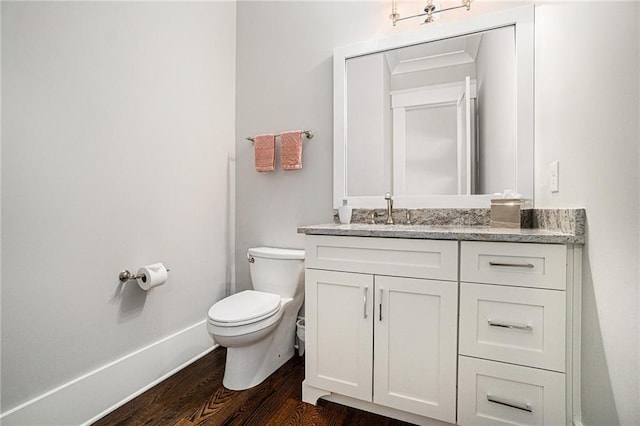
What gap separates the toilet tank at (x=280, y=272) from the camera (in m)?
1.83

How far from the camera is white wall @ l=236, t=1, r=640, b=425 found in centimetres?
79

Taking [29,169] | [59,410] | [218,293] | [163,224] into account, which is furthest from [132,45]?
[59,410]

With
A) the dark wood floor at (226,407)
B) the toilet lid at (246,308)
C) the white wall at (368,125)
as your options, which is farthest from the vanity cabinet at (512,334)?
the toilet lid at (246,308)

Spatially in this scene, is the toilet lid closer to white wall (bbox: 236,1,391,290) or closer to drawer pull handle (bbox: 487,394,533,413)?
white wall (bbox: 236,1,391,290)

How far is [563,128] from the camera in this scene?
1167 millimetres

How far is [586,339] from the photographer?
102 centimetres

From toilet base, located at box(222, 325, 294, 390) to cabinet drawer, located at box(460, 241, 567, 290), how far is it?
3.70 feet

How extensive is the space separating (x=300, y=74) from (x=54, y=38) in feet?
4.19

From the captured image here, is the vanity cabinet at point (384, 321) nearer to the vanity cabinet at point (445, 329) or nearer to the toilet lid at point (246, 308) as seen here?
the vanity cabinet at point (445, 329)

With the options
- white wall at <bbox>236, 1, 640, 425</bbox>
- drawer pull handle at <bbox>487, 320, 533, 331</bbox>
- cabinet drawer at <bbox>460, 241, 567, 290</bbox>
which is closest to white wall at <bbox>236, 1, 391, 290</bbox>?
white wall at <bbox>236, 1, 640, 425</bbox>

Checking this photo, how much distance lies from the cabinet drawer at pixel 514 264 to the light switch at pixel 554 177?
0.33 m

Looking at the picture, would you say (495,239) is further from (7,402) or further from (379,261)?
(7,402)

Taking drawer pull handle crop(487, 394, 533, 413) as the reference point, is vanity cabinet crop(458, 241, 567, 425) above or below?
above

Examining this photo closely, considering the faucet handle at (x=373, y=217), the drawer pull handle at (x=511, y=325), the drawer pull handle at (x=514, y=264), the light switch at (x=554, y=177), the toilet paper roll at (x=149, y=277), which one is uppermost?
the light switch at (x=554, y=177)
